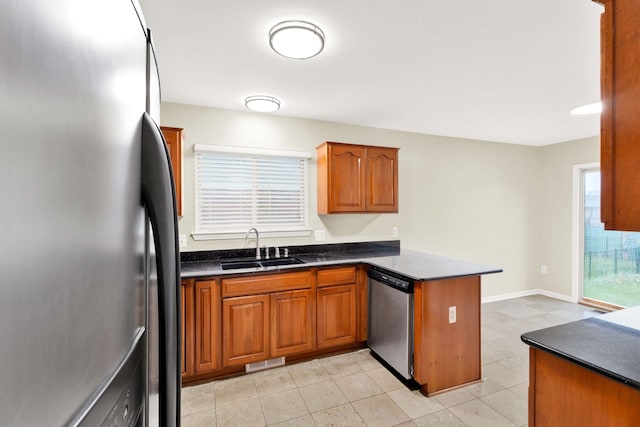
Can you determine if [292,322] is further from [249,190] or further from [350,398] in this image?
[249,190]

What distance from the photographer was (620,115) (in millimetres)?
920

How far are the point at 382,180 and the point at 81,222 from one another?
10.9ft

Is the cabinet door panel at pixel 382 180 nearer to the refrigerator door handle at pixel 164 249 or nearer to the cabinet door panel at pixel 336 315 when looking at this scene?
the cabinet door panel at pixel 336 315

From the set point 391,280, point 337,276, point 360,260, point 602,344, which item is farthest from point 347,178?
point 602,344

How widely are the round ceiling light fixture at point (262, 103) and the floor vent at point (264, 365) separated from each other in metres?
2.37

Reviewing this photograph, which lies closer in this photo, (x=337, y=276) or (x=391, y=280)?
(x=391, y=280)

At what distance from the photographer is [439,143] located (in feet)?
14.2

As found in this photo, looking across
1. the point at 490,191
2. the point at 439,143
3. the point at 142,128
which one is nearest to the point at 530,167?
the point at 490,191

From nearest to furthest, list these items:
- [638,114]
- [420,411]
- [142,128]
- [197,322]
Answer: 1. [142,128]
2. [638,114]
3. [420,411]
4. [197,322]

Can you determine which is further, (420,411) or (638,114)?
(420,411)

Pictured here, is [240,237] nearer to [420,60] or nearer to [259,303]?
[259,303]

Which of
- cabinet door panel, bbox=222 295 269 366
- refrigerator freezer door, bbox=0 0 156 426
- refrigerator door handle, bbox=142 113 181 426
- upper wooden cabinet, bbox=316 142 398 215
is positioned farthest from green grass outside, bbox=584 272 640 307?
refrigerator freezer door, bbox=0 0 156 426

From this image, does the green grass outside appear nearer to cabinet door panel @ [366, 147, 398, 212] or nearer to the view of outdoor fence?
the view of outdoor fence

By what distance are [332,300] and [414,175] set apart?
2.17 m
